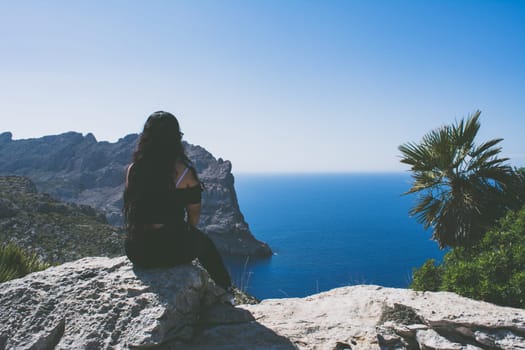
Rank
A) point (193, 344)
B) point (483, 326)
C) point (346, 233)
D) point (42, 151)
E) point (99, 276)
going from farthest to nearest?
point (42, 151), point (346, 233), point (99, 276), point (193, 344), point (483, 326)

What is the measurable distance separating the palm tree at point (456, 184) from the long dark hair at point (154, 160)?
501cm

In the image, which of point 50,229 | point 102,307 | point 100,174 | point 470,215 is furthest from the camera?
point 100,174

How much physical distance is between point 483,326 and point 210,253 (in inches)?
123

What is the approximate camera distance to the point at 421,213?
6.90 m

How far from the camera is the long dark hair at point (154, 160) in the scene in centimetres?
400

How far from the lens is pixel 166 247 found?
4090 millimetres

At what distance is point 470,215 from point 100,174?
178986mm

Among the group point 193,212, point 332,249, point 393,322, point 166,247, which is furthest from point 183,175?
point 332,249

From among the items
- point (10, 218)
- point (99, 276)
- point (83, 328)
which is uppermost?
point (99, 276)

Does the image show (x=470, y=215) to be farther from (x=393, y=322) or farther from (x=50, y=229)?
(x=50, y=229)

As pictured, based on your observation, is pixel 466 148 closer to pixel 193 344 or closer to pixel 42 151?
pixel 193 344

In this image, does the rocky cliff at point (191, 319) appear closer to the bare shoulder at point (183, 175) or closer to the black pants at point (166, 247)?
the black pants at point (166, 247)

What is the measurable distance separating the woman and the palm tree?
15.7ft

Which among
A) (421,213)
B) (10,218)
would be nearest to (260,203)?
(10,218)
